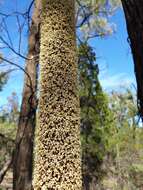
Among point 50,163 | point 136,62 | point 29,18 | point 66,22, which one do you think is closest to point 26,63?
point 29,18

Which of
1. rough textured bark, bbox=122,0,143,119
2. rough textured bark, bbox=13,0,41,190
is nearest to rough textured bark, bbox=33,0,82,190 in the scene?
rough textured bark, bbox=122,0,143,119

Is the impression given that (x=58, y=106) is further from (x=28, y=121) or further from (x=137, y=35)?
(x=28, y=121)

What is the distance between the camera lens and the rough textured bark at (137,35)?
1.69 meters

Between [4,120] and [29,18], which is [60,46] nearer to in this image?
[29,18]

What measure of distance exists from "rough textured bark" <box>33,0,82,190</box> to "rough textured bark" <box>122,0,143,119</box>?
76cm

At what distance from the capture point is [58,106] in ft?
8.00

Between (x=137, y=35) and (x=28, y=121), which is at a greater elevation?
(x=28, y=121)

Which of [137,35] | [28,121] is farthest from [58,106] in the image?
[28,121]

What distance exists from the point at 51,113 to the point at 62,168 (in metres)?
0.35

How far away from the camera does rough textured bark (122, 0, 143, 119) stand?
1690mm

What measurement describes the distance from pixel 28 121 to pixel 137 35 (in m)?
4.07

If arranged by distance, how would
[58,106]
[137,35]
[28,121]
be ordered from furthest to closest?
[28,121] → [58,106] → [137,35]

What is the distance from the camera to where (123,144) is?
20500 millimetres

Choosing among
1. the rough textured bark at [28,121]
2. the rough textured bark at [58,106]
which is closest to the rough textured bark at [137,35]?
the rough textured bark at [58,106]
